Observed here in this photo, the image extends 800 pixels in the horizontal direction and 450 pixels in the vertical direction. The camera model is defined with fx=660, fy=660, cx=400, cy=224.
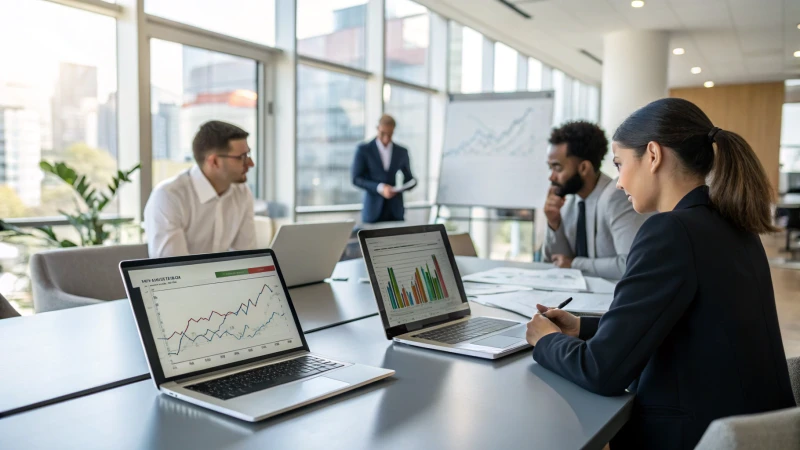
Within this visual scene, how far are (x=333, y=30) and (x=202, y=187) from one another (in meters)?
3.71

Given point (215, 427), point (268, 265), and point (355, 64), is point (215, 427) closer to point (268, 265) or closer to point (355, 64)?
point (268, 265)

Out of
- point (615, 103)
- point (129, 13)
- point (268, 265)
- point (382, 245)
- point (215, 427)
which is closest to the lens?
point (215, 427)

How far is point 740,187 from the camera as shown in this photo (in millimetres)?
1273

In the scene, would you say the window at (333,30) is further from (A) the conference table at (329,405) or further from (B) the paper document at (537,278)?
(A) the conference table at (329,405)

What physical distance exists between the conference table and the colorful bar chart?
112 mm


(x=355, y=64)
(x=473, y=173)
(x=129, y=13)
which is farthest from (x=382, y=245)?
(x=355, y=64)

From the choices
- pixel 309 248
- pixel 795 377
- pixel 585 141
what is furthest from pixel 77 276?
pixel 795 377

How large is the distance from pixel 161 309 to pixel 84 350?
0.39m

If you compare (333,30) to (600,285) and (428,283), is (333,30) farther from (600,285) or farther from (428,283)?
(428,283)

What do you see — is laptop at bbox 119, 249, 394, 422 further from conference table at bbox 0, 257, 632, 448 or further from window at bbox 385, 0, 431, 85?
window at bbox 385, 0, 431, 85

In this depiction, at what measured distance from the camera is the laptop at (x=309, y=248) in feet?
7.34

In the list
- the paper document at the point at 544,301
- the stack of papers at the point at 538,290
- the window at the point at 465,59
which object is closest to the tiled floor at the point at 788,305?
the stack of papers at the point at 538,290

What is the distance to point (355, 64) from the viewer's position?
A: 255 inches

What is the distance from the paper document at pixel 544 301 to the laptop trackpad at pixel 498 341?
33 cm
